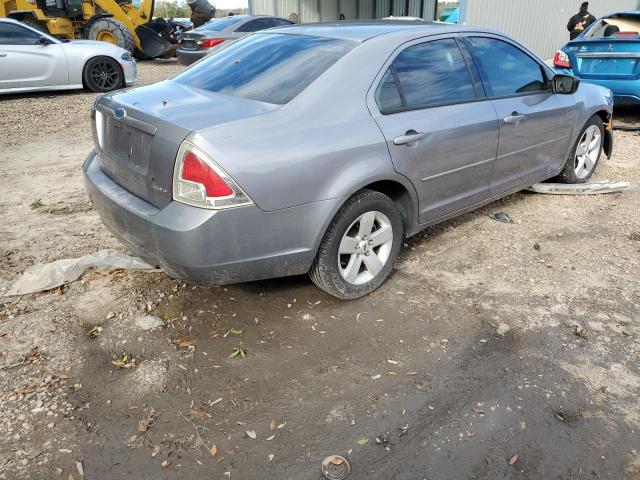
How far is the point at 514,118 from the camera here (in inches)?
163

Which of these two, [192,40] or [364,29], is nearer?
[364,29]

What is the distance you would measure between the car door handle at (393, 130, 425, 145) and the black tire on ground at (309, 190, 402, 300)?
34 cm

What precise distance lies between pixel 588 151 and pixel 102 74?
927 cm

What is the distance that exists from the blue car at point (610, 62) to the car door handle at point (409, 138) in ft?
18.5

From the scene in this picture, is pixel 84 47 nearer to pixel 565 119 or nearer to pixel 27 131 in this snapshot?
pixel 27 131

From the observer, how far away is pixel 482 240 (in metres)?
4.39

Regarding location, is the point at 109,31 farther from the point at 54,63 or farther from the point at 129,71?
the point at 54,63

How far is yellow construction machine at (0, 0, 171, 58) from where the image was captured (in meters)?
15.0

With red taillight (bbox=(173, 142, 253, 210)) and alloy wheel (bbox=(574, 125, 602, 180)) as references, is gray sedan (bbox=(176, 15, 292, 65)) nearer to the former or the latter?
alloy wheel (bbox=(574, 125, 602, 180))

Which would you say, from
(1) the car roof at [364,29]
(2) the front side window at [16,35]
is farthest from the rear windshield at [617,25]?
(2) the front side window at [16,35]

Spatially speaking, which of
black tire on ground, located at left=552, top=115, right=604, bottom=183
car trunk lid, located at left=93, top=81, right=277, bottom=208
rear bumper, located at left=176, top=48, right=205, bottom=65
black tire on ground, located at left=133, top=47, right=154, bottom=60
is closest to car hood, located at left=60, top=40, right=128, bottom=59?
rear bumper, located at left=176, top=48, right=205, bottom=65

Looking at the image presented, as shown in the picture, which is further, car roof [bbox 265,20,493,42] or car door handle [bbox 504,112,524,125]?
car door handle [bbox 504,112,524,125]

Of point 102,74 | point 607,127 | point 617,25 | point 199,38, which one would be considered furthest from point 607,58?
point 102,74

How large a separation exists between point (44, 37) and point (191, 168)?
31.5ft
